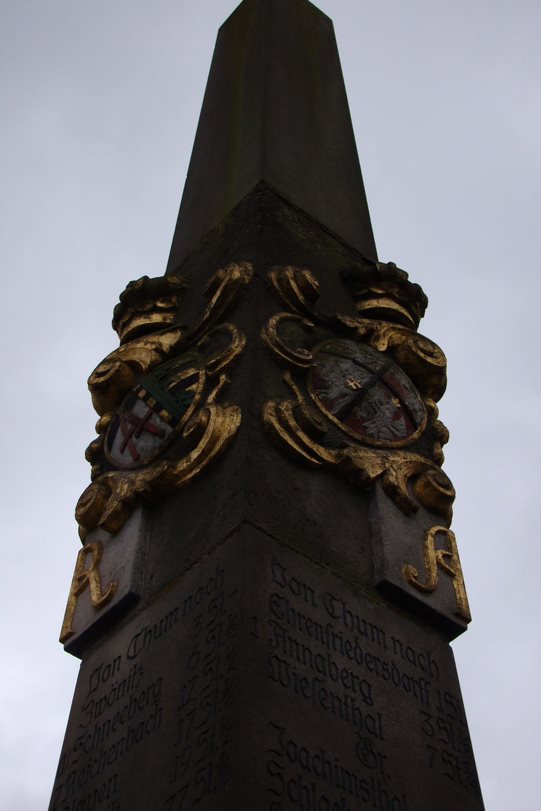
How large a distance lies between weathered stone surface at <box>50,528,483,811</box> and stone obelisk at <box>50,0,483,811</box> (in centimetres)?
1

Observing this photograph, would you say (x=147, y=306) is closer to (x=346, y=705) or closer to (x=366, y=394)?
(x=366, y=394)

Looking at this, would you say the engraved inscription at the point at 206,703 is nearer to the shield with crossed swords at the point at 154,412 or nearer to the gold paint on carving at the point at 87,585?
the gold paint on carving at the point at 87,585

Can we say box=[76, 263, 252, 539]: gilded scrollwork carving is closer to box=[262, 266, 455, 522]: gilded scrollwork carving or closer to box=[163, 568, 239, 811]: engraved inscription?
box=[262, 266, 455, 522]: gilded scrollwork carving

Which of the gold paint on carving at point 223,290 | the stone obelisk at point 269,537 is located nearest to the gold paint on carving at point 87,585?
the stone obelisk at point 269,537

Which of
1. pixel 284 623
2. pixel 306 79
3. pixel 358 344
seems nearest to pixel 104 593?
pixel 284 623

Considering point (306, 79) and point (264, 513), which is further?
point (306, 79)

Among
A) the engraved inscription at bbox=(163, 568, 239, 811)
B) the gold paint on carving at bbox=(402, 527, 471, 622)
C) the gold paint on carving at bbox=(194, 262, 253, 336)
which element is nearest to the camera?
the engraved inscription at bbox=(163, 568, 239, 811)

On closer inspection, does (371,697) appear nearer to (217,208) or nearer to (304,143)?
(217,208)

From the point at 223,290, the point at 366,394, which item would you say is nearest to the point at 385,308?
the point at 366,394

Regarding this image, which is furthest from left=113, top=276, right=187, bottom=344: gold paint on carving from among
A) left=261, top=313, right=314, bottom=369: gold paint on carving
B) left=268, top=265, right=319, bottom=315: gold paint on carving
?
left=261, top=313, right=314, bottom=369: gold paint on carving

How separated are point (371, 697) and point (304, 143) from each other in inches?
220

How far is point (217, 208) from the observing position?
10.8m

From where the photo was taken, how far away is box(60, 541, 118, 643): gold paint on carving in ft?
26.5

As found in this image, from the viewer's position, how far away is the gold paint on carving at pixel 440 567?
7.89m
